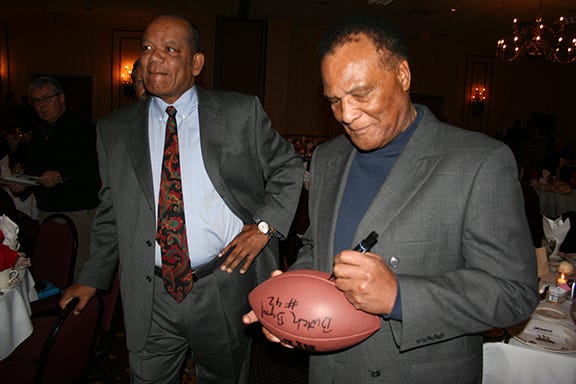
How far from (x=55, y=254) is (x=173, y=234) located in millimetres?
1936

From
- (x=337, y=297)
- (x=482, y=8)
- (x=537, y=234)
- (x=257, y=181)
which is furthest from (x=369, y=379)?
(x=482, y=8)

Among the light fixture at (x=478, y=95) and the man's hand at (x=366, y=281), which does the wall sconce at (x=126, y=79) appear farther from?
the man's hand at (x=366, y=281)

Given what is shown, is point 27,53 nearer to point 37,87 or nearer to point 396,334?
point 37,87

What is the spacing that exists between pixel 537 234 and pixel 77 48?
1273 cm

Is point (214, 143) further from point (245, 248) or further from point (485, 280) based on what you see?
point (485, 280)

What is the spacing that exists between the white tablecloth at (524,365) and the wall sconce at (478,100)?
1400cm

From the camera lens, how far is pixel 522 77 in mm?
14891

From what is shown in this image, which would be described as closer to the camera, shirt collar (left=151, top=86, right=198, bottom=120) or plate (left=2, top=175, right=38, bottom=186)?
shirt collar (left=151, top=86, right=198, bottom=120)

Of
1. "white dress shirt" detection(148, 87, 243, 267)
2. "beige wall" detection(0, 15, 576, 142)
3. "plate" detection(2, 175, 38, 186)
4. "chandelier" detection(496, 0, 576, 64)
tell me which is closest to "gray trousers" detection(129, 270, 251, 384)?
"white dress shirt" detection(148, 87, 243, 267)

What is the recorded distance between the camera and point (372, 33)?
3.79 ft

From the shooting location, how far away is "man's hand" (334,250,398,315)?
1.01 m

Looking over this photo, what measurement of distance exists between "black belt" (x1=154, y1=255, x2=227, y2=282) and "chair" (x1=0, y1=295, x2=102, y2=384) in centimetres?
44

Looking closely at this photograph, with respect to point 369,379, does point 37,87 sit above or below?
above

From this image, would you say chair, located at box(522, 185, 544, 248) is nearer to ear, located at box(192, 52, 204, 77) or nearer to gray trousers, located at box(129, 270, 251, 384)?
gray trousers, located at box(129, 270, 251, 384)
